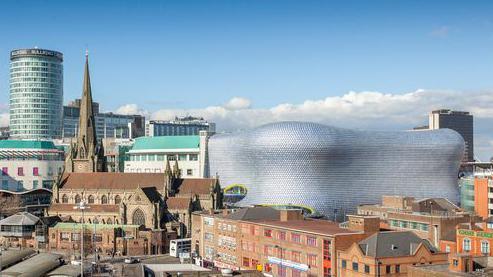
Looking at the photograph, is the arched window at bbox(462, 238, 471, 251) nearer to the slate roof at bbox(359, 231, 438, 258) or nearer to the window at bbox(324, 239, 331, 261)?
the slate roof at bbox(359, 231, 438, 258)

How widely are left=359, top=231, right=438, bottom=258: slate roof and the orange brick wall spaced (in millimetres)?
63272

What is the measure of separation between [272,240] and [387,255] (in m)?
26.2

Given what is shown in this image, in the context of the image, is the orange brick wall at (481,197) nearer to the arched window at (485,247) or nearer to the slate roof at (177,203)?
the arched window at (485,247)

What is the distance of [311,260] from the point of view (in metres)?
99.3

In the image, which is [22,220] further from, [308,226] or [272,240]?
[308,226]

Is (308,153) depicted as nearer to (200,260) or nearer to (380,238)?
(200,260)

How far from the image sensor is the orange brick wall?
149 metres

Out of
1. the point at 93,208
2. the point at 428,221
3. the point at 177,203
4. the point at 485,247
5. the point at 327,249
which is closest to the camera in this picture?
the point at 327,249

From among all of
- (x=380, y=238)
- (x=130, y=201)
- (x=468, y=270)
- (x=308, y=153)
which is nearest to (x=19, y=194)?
(x=130, y=201)

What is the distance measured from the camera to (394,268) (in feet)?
286

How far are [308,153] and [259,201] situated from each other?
20124 mm

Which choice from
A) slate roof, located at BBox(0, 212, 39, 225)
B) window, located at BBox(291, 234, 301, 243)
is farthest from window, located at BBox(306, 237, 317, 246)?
slate roof, located at BBox(0, 212, 39, 225)

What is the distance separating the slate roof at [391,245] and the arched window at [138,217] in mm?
68474

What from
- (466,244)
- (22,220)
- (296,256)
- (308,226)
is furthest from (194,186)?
(466,244)
